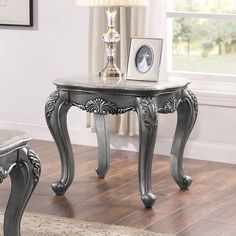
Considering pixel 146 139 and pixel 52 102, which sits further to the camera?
pixel 52 102

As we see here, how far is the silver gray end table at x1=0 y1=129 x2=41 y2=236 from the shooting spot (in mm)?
3089

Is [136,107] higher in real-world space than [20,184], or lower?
higher

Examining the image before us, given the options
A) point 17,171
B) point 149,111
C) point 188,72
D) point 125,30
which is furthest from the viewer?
point 188,72

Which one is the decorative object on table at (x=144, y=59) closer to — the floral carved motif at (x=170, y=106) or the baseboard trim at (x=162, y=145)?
the floral carved motif at (x=170, y=106)

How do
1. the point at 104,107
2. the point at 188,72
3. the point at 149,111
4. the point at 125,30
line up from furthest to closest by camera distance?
the point at 188,72 → the point at 125,30 → the point at 104,107 → the point at 149,111

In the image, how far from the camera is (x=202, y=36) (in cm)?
563

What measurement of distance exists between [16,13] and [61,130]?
201 centimetres

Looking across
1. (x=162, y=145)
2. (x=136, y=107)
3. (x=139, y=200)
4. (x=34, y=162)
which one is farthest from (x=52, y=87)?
(x=34, y=162)

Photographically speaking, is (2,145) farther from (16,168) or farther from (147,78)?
(147,78)

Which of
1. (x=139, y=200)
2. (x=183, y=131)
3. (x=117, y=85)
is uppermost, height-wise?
(x=117, y=85)

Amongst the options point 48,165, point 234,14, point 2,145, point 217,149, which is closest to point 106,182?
point 48,165

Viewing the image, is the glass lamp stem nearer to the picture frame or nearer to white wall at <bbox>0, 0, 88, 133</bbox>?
white wall at <bbox>0, 0, 88, 133</bbox>

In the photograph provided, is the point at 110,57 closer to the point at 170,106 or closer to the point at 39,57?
the point at 170,106

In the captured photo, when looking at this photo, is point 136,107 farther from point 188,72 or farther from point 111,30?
point 188,72
